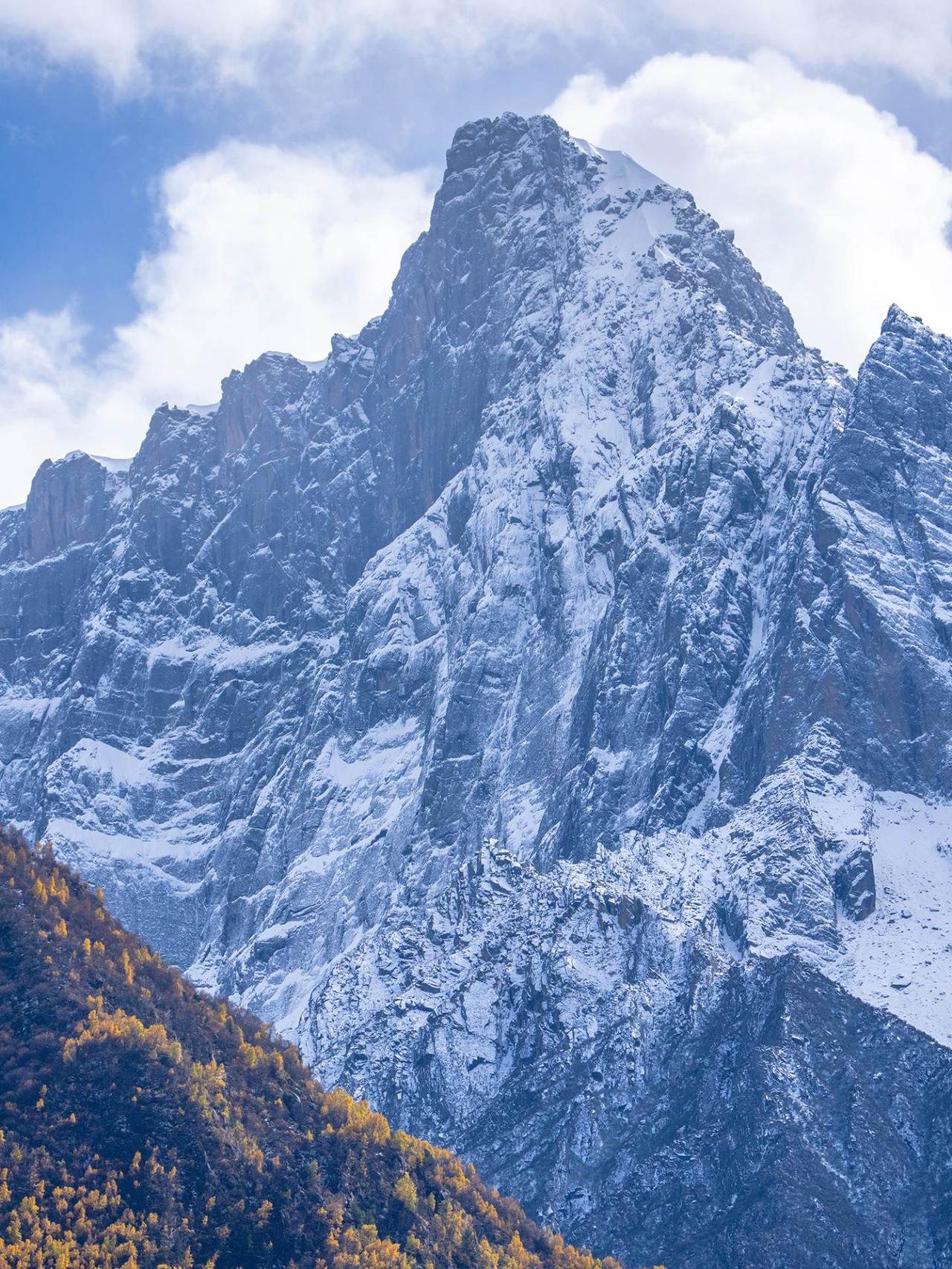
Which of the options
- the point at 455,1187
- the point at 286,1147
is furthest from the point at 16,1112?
the point at 455,1187

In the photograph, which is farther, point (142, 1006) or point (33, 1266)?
point (142, 1006)

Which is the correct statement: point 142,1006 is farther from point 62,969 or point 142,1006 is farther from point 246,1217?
point 246,1217

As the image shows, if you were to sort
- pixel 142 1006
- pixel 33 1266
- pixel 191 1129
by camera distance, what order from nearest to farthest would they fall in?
pixel 33 1266 < pixel 191 1129 < pixel 142 1006

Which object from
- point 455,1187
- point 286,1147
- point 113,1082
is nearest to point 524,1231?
point 455,1187

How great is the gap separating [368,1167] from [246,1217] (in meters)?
13.8

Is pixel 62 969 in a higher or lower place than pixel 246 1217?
higher

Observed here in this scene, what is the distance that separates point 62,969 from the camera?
191 m

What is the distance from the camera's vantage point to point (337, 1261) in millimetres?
175750

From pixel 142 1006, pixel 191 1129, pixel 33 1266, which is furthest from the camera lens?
pixel 142 1006

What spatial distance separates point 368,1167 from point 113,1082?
1938cm

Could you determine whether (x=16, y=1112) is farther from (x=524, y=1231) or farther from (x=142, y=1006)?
(x=524, y=1231)

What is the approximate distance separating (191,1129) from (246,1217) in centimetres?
723

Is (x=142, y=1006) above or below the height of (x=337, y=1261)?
above

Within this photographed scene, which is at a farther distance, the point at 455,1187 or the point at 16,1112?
the point at 455,1187
